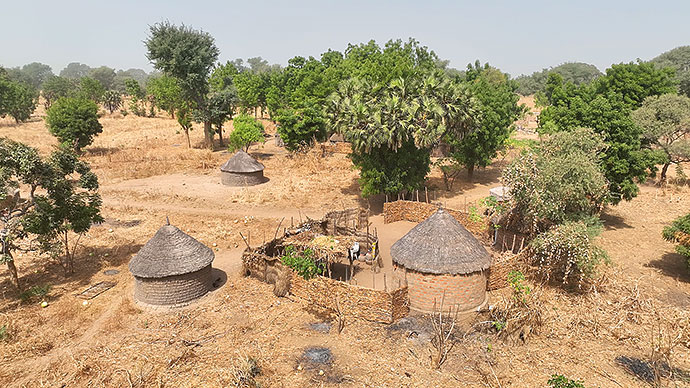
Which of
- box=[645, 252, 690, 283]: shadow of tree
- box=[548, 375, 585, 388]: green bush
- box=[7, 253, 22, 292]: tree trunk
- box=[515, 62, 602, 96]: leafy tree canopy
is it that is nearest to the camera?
box=[548, 375, 585, 388]: green bush

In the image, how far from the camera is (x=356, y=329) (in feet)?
53.9

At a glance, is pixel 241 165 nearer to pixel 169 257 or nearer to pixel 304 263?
pixel 169 257

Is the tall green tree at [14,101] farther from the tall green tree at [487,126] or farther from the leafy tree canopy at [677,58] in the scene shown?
the leafy tree canopy at [677,58]

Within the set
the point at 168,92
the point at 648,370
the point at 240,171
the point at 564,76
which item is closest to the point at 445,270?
the point at 648,370

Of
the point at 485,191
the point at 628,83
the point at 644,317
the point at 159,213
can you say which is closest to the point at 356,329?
the point at 644,317

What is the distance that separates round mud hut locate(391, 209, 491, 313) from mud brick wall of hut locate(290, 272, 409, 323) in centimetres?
85

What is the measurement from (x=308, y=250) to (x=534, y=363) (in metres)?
10.1

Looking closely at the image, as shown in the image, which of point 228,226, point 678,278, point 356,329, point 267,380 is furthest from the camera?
point 228,226

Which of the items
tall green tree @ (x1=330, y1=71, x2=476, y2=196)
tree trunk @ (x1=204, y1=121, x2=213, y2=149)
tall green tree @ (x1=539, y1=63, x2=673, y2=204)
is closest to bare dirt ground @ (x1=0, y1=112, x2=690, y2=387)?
tall green tree @ (x1=539, y1=63, x2=673, y2=204)

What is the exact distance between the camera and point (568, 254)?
59.0 feet

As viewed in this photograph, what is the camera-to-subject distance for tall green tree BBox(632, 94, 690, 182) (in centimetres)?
3086

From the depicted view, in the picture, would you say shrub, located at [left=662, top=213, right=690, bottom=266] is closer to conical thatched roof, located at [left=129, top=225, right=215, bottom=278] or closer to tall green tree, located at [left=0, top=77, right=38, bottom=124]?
conical thatched roof, located at [left=129, top=225, right=215, bottom=278]

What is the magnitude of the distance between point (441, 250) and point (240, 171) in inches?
969

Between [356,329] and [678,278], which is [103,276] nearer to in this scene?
[356,329]
